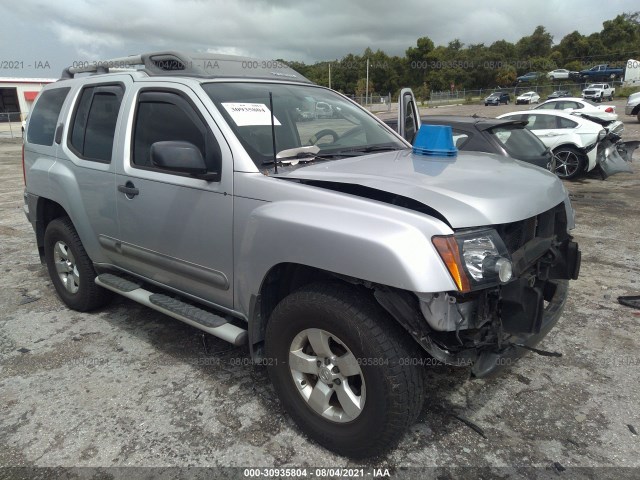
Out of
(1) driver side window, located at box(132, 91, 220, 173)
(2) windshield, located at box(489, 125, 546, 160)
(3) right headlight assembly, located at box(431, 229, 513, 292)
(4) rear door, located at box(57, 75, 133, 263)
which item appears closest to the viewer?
(3) right headlight assembly, located at box(431, 229, 513, 292)

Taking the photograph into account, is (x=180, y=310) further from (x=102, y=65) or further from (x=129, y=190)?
(x=102, y=65)

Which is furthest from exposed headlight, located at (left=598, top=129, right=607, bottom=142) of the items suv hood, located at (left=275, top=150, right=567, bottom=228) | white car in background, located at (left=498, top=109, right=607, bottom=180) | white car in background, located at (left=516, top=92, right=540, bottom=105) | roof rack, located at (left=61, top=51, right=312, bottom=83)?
white car in background, located at (left=516, top=92, right=540, bottom=105)

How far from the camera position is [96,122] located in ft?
12.1

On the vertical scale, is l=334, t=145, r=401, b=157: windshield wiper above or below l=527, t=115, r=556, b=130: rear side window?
below

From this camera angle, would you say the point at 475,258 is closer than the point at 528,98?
Yes

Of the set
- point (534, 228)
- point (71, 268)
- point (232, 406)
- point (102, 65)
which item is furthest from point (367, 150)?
point (71, 268)

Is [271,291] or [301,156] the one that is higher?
[301,156]

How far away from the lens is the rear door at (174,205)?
8.98 ft

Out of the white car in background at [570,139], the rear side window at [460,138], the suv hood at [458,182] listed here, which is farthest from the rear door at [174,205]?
the white car in background at [570,139]

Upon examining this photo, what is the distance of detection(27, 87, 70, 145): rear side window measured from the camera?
4.14 metres

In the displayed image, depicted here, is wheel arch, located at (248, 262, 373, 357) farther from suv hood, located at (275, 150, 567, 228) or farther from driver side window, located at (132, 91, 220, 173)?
driver side window, located at (132, 91, 220, 173)

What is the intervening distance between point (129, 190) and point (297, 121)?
4.08 feet

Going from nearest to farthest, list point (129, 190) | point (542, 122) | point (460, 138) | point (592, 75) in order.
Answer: point (129, 190) → point (460, 138) → point (542, 122) → point (592, 75)

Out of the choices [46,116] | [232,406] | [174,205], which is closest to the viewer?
[232,406]
